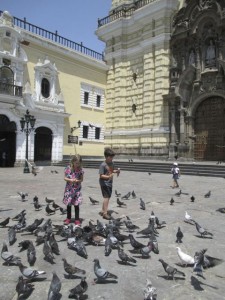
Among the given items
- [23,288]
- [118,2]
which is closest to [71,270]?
[23,288]

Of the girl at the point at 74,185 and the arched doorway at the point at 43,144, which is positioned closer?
the girl at the point at 74,185

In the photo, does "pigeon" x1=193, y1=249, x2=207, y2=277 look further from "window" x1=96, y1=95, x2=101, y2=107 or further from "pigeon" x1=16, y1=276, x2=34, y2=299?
"window" x1=96, y1=95, x2=101, y2=107

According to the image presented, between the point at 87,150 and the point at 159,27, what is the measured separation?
12.5 metres

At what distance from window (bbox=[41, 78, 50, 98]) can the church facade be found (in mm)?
7004

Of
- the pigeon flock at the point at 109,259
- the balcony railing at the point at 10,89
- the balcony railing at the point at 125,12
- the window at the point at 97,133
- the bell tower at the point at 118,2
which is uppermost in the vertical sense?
the bell tower at the point at 118,2

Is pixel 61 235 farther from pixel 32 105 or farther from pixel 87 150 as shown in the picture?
pixel 87 150

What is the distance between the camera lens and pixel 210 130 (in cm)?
2512

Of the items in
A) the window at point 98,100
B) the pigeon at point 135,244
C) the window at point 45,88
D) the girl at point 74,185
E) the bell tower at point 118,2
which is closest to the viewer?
the pigeon at point 135,244

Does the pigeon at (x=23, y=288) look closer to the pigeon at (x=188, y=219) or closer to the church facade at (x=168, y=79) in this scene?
the pigeon at (x=188, y=219)

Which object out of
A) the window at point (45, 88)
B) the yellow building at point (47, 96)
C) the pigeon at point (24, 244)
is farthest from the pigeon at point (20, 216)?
the window at point (45, 88)

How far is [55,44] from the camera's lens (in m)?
28.0

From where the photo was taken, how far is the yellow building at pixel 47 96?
2445 centimetres

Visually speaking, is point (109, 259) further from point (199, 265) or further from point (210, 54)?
point (210, 54)

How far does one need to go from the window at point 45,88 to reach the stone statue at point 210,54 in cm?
1295
